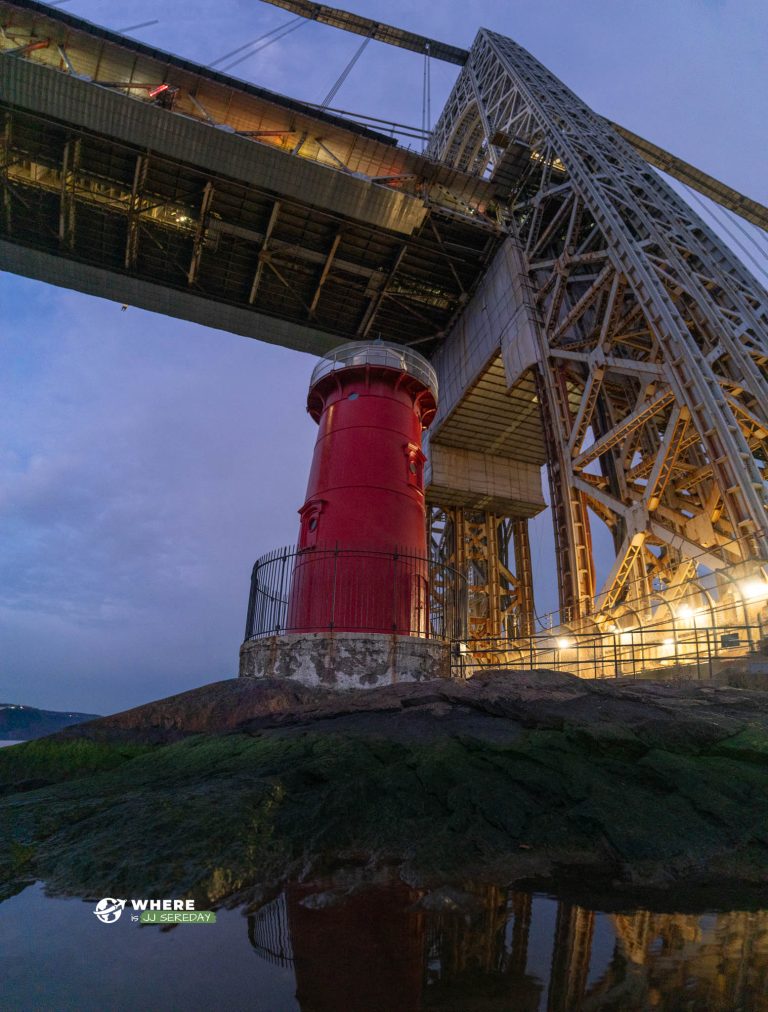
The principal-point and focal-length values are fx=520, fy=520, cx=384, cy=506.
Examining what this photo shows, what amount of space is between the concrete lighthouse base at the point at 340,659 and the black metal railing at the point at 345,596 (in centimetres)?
56

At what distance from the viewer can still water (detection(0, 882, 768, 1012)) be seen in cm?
195

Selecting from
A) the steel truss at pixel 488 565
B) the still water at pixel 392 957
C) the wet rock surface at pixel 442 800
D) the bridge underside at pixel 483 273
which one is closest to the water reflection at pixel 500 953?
the still water at pixel 392 957

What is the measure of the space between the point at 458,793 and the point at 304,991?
229cm

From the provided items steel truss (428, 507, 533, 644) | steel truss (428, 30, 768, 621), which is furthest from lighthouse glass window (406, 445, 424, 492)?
steel truss (428, 507, 533, 644)

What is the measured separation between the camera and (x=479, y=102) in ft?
87.2

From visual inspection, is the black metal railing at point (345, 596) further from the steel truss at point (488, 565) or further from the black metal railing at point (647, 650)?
the steel truss at point (488, 565)

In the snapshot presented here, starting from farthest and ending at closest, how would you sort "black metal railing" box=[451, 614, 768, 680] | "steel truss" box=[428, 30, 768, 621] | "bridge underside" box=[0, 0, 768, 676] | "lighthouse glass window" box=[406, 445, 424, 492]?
1. "bridge underside" box=[0, 0, 768, 676]
2. "steel truss" box=[428, 30, 768, 621]
3. "lighthouse glass window" box=[406, 445, 424, 492]
4. "black metal railing" box=[451, 614, 768, 680]

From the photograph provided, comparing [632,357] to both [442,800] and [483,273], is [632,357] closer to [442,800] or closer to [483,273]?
[483,273]

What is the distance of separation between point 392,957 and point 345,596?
713 cm

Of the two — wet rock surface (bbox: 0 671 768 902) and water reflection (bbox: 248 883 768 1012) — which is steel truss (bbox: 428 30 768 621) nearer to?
wet rock surface (bbox: 0 671 768 902)

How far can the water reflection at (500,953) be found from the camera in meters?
1.94

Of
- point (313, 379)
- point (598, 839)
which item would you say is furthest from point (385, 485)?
point (598, 839)

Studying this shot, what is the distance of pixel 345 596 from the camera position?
9.32 metres

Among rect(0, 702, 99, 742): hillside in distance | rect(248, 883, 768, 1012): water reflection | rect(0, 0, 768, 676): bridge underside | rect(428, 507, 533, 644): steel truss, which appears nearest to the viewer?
rect(248, 883, 768, 1012): water reflection
